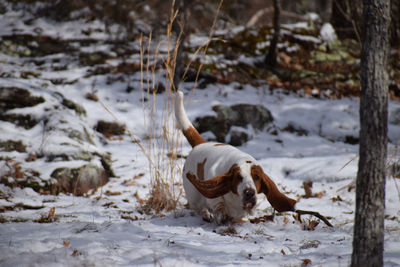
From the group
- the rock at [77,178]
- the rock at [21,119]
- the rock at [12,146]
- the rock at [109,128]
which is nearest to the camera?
the rock at [77,178]

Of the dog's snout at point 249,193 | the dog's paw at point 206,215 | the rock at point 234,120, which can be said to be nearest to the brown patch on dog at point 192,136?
the dog's paw at point 206,215

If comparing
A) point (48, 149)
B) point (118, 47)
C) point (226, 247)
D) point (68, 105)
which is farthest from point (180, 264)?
point (118, 47)

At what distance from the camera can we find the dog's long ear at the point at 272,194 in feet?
8.32

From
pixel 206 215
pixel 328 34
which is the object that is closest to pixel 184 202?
pixel 206 215

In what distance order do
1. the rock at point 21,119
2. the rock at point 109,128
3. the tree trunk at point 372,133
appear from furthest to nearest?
the rock at point 109,128, the rock at point 21,119, the tree trunk at point 372,133

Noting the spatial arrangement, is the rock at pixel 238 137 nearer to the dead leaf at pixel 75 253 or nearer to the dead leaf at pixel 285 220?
the dead leaf at pixel 285 220

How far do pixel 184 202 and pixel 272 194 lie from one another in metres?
1.30

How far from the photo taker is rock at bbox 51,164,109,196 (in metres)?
3.81

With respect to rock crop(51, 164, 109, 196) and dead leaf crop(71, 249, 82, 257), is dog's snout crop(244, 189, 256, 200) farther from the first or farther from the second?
rock crop(51, 164, 109, 196)

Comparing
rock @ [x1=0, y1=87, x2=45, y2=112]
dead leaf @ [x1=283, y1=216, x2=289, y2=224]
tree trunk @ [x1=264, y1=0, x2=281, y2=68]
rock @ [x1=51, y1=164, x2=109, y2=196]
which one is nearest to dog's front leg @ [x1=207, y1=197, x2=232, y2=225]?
dead leaf @ [x1=283, y1=216, x2=289, y2=224]

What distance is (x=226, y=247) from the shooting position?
2109 millimetres

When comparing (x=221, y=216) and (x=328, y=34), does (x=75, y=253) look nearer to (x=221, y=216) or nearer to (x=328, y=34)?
(x=221, y=216)

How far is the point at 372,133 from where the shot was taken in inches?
55.1

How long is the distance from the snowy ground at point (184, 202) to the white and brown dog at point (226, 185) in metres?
0.14
